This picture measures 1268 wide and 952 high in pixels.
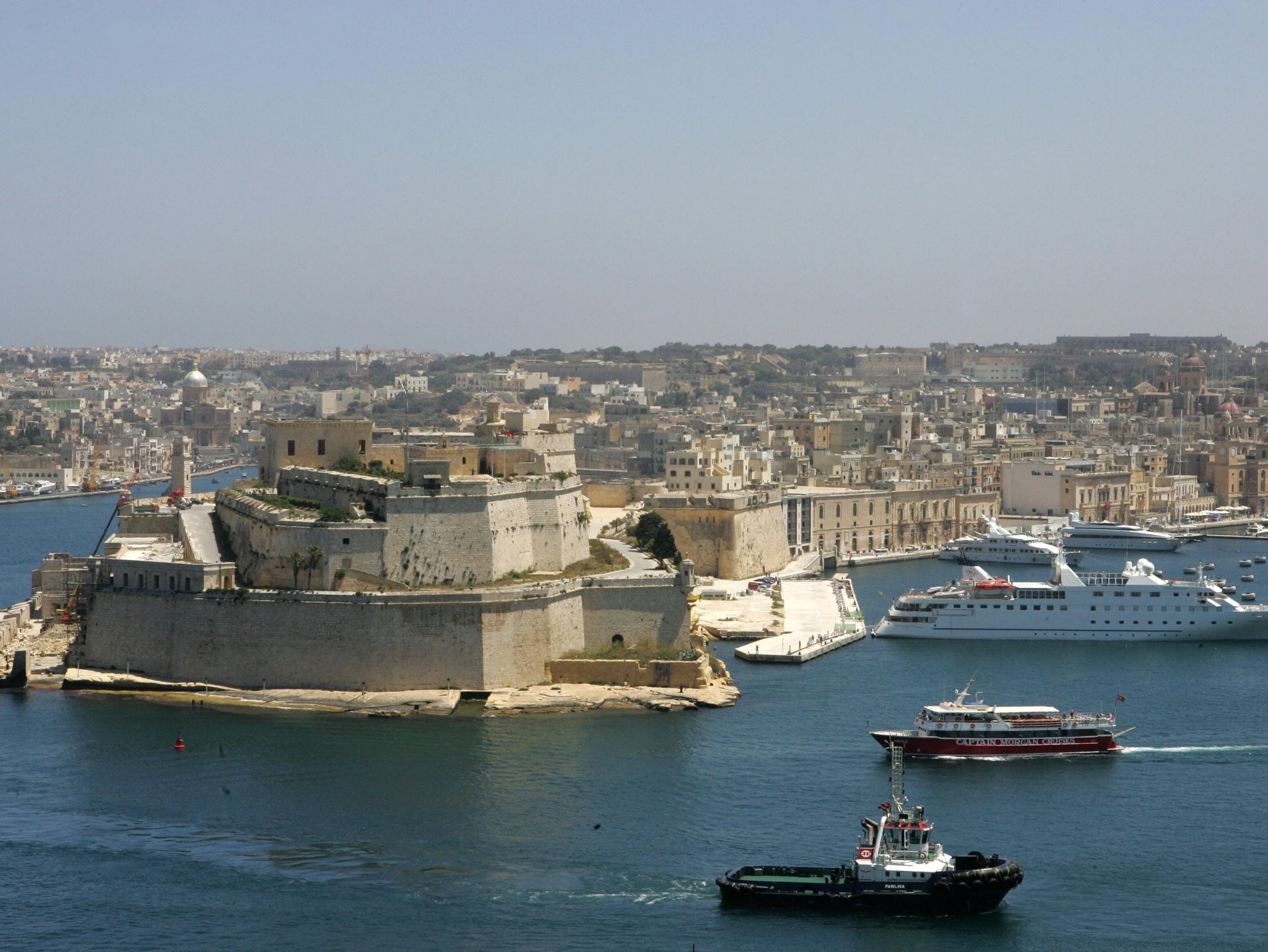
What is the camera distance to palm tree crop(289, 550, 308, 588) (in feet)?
81.7

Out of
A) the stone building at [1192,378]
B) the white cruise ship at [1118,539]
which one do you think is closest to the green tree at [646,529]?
the white cruise ship at [1118,539]

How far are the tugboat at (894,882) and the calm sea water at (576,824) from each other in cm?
18

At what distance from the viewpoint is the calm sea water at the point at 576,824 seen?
1617 centimetres

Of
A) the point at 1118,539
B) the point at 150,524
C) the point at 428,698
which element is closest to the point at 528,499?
the point at 428,698

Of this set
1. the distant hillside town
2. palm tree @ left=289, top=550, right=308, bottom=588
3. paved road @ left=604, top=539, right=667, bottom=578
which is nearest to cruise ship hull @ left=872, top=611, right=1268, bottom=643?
paved road @ left=604, top=539, right=667, bottom=578

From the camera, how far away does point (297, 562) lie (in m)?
25.0

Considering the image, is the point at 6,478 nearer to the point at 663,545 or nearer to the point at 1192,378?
the point at 663,545

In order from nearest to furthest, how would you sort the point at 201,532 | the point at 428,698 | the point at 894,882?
1. the point at 894,882
2. the point at 428,698
3. the point at 201,532

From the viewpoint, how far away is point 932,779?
20672mm

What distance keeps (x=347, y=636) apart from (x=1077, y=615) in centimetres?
1276

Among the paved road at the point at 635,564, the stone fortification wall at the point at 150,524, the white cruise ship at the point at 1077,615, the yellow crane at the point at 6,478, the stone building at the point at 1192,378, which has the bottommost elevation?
the yellow crane at the point at 6,478

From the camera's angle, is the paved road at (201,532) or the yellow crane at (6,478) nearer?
the paved road at (201,532)

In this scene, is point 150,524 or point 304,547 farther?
point 150,524

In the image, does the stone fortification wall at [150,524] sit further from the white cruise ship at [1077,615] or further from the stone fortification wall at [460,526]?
the white cruise ship at [1077,615]
